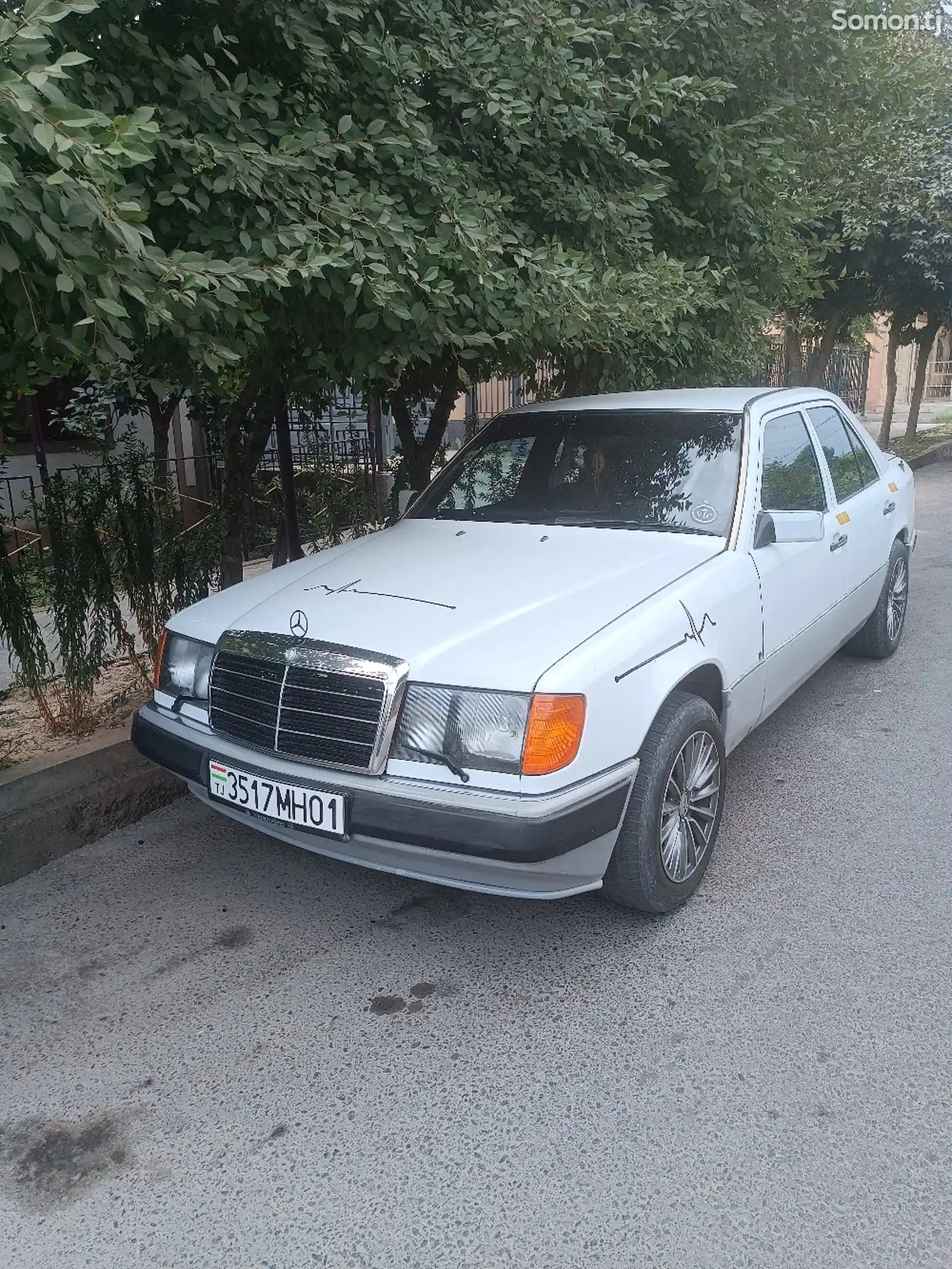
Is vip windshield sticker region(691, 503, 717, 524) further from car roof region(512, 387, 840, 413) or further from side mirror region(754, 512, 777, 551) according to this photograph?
car roof region(512, 387, 840, 413)

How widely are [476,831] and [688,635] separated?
1045 millimetres

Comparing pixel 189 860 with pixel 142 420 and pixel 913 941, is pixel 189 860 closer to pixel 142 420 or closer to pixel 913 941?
pixel 913 941

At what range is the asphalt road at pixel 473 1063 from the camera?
2152 millimetres

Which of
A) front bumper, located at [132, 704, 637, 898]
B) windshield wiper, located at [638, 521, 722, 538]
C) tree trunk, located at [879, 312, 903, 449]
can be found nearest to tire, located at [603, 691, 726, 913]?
front bumper, located at [132, 704, 637, 898]

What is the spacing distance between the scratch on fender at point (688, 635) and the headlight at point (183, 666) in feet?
4.62

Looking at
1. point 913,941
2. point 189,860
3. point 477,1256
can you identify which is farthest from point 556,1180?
point 189,860

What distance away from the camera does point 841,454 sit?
511 cm

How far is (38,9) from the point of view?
8.13 feet

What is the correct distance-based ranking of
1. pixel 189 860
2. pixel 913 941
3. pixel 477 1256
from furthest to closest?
pixel 189 860 < pixel 913 941 < pixel 477 1256

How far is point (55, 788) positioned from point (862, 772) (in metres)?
3.42

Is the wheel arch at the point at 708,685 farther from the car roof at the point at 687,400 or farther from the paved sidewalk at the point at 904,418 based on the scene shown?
the paved sidewalk at the point at 904,418

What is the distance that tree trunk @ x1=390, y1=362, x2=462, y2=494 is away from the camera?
6.82 metres

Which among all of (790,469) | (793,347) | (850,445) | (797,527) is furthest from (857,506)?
(793,347)
